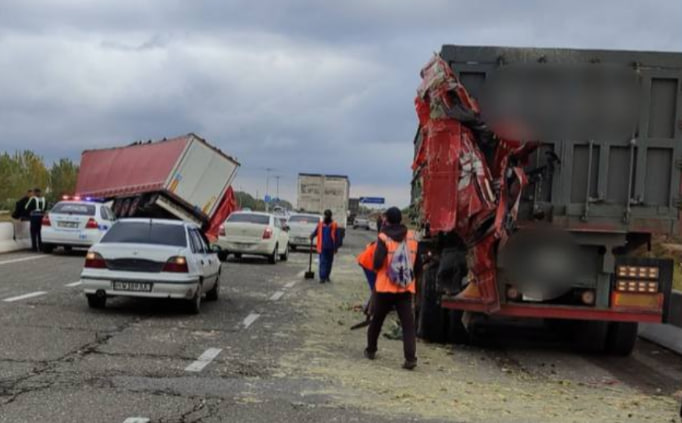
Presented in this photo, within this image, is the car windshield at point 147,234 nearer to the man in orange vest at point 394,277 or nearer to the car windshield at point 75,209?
the man in orange vest at point 394,277

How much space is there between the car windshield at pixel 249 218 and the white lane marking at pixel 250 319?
1193cm

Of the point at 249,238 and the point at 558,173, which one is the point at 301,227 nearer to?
the point at 249,238

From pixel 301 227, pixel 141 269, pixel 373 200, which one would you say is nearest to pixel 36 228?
pixel 301 227

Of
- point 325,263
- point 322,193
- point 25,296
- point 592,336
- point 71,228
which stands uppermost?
point 322,193

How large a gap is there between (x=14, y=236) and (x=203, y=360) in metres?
17.4

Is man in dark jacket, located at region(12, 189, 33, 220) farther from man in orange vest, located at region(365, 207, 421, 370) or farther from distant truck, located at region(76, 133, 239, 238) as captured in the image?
man in orange vest, located at region(365, 207, 421, 370)

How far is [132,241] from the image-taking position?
11.7 m

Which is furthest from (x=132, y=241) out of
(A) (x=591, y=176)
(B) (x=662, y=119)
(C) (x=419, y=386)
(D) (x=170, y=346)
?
(B) (x=662, y=119)

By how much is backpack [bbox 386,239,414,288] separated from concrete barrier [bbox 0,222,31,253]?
1683 centimetres

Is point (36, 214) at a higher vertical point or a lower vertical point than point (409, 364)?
higher

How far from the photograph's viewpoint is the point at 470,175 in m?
8.51

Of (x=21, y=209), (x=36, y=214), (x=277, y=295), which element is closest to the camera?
(x=277, y=295)

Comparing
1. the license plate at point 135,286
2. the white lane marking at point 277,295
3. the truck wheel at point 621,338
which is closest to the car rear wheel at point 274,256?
the white lane marking at point 277,295

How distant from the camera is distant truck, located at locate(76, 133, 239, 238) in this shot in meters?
25.6
